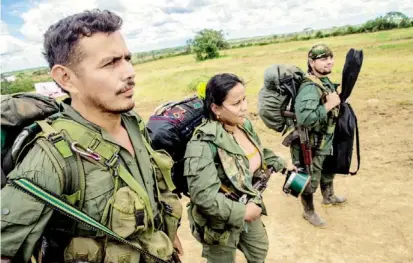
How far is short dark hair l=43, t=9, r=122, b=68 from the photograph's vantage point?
148cm

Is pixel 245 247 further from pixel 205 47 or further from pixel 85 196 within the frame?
pixel 205 47

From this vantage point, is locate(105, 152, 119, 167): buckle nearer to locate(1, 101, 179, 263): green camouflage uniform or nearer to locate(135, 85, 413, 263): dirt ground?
locate(1, 101, 179, 263): green camouflage uniform

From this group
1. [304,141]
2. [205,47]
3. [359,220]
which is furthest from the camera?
[205,47]

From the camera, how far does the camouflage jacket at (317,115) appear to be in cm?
369

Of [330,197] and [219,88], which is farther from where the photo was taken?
[330,197]

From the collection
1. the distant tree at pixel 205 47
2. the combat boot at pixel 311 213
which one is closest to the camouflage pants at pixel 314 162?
the combat boot at pixel 311 213

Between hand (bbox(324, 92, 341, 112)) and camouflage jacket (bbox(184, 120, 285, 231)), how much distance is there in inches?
66.8

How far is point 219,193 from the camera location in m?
2.38

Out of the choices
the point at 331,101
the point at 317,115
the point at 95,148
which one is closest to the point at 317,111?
the point at 317,115

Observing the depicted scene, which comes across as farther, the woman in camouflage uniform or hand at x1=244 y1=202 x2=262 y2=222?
hand at x1=244 y1=202 x2=262 y2=222

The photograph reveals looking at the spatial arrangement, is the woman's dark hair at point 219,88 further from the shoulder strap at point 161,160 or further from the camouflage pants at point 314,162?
the camouflage pants at point 314,162

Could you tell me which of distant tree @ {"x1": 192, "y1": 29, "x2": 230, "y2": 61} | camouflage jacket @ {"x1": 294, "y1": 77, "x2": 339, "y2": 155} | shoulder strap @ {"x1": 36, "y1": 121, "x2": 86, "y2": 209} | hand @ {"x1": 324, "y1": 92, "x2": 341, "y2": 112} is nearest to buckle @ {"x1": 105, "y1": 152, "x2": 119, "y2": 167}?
shoulder strap @ {"x1": 36, "y1": 121, "x2": 86, "y2": 209}

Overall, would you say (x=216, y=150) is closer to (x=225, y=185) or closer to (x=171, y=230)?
(x=225, y=185)

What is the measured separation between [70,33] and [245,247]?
2.17 meters
